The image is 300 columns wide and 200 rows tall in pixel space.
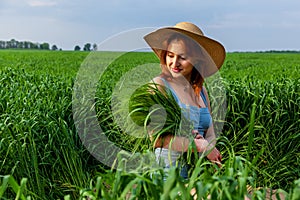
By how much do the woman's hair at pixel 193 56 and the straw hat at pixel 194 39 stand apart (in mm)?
24

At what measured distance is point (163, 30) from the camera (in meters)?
2.92

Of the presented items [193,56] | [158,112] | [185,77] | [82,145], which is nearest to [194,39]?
[193,56]

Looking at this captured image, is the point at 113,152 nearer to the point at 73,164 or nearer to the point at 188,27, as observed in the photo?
the point at 73,164

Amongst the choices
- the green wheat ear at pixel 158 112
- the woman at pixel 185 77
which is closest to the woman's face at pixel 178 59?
the woman at pixel 185 77

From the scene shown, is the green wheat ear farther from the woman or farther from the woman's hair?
the woman's hair

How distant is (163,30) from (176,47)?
164mm

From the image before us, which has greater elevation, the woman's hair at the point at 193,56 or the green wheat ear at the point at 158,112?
the woman's hair at the point at 193,56

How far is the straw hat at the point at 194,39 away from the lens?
2.88 metres

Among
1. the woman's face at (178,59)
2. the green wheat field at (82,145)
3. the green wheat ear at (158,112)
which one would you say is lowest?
the green wheat field at (82,145)

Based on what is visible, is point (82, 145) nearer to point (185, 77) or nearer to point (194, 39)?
point (185, 77)

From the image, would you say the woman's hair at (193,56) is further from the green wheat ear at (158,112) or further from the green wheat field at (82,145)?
the green wheat field at (82,145)

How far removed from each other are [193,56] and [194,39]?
4.5 inches

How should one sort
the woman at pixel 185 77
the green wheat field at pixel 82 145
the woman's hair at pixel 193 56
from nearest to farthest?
1. the woman at pixel 185 77
2. the woman's hair at pixel 193 56
3. the green wheat field at pixel 82 145

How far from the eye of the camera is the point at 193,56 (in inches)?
114
